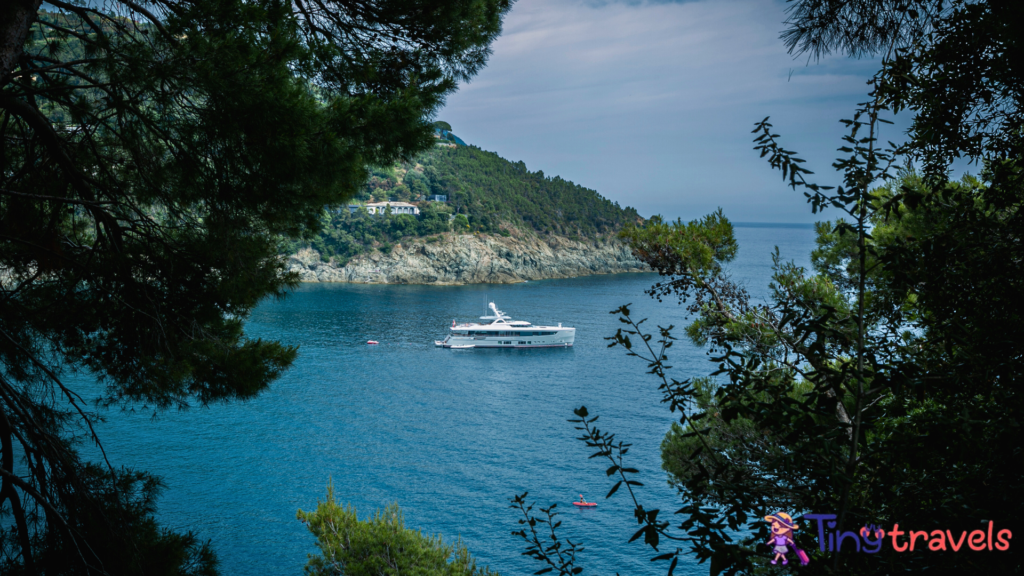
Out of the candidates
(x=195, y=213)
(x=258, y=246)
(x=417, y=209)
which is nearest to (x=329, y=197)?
(x=258, y=246)

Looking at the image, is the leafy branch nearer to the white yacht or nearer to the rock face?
the white yacht

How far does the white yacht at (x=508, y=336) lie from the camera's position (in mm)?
39719

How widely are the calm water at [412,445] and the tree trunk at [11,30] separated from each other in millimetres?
8859

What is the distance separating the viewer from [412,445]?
23391mm

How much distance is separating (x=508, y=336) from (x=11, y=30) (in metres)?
37.8

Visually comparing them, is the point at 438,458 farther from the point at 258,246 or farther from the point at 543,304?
the point at 543,304

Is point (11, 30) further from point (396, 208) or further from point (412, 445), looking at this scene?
point (396, 208)

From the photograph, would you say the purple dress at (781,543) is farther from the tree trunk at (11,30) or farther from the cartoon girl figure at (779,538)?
the tree trunk at (11,30)

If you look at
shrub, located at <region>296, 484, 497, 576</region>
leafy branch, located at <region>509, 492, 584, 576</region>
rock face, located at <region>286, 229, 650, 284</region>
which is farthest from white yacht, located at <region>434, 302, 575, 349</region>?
leafy branch, located at <region>509, 492, 584, 576</region>

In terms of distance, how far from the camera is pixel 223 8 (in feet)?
12.5

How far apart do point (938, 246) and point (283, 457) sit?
23.2 m

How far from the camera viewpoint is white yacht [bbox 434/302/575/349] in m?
39.7

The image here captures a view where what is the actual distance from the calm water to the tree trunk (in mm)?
8859

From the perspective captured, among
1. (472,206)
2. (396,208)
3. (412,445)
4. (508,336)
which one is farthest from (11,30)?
(472,206)
